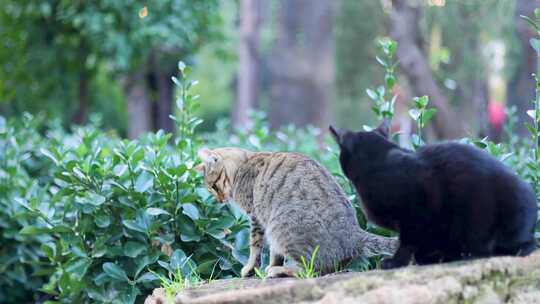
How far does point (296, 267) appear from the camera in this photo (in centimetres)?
393

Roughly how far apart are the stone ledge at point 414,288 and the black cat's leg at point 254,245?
80 centimetres

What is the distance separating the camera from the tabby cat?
395cm

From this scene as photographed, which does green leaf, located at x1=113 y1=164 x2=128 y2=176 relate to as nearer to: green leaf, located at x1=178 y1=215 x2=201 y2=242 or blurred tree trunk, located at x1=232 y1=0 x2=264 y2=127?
green leaf, located at x1=178 y1=215 x2=201 y2=242

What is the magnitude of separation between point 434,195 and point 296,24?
10.3m

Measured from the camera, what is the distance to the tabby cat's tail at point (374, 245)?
3986mm

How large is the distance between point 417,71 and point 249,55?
6.25 m

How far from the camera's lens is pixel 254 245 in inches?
172

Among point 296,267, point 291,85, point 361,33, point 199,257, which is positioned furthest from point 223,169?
point 361,33

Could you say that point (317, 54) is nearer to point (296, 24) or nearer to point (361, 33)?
point (296, 24)

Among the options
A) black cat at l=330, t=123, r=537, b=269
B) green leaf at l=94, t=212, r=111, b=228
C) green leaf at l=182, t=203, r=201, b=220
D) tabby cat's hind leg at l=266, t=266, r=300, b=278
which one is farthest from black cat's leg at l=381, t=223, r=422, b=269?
green leaf at l=94, t=212, r=111, b=228

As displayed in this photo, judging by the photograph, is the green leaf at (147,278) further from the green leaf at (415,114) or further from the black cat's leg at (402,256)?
the green leaf at (415,114)

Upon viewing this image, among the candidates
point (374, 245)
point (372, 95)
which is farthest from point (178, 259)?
point (372, 95)

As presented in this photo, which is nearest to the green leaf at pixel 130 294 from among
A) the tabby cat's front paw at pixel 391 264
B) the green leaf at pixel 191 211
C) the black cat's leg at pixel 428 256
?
the green leaf at pixel 191 211

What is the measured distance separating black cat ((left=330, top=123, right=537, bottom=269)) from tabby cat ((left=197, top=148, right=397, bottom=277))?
0.43 m
